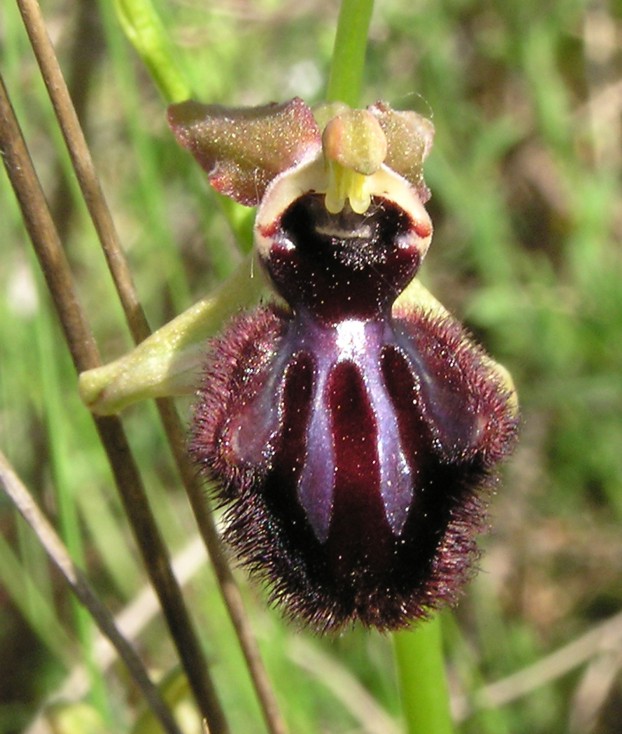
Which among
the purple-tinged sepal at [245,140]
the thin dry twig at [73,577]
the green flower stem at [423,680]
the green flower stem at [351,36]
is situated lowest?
the green flower stem at [423,680]

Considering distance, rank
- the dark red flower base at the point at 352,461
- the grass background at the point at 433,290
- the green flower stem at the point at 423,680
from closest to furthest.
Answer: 1. the dark red flower base at the point at 352,461
2. the green flower stem at the point at 423,680
3. the grass background at the point at 433,290

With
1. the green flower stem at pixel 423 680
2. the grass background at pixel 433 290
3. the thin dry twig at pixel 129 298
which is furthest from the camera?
the grass background at pixel 433 290

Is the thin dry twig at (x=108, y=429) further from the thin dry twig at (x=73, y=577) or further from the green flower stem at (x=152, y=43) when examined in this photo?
the green flower stem at (x=152, y=43)

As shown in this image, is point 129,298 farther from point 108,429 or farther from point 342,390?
point 342,390

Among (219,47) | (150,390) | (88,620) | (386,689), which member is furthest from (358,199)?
(219,47)

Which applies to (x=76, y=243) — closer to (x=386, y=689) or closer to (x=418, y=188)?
(x=386, y=689)

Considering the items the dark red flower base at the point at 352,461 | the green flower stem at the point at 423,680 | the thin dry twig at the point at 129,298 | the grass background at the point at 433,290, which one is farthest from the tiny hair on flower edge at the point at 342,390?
Result: the grass background at the point at 433,290

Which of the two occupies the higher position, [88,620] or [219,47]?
[219,47]
